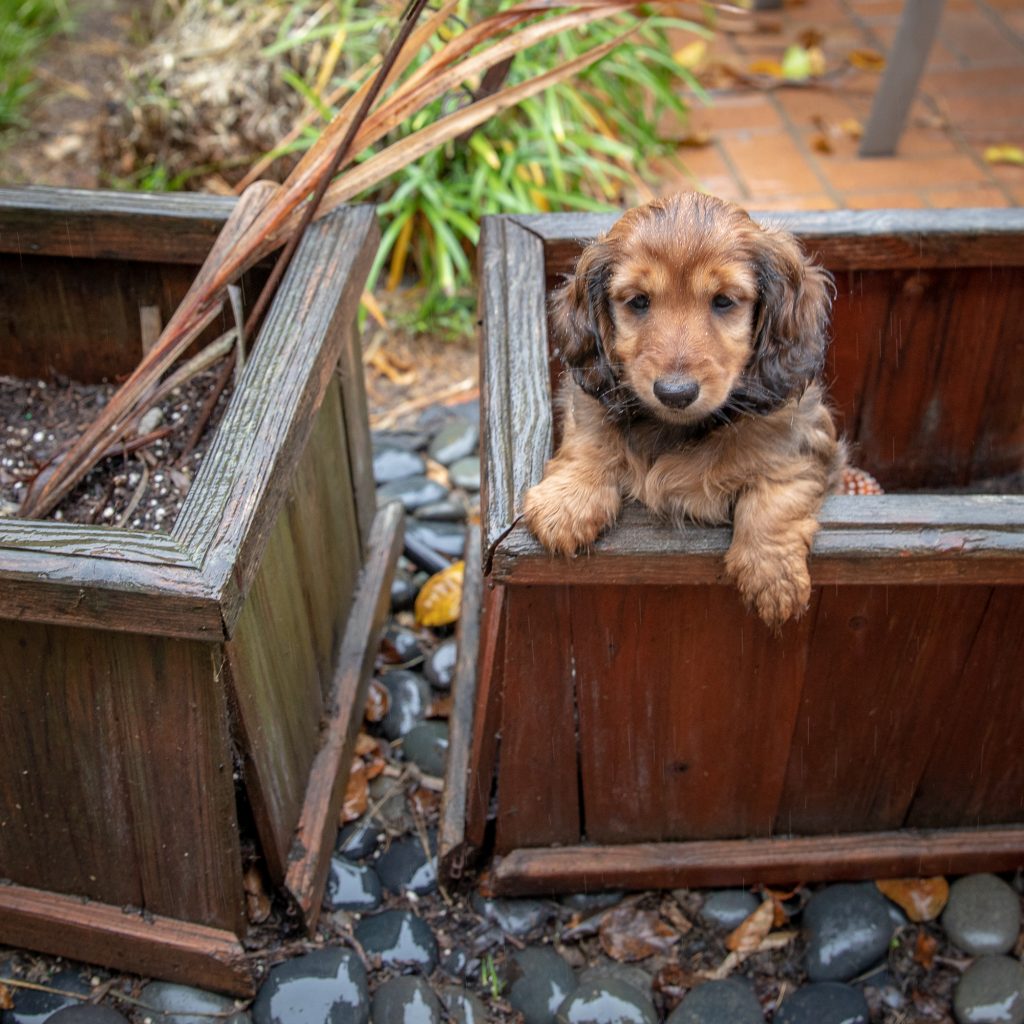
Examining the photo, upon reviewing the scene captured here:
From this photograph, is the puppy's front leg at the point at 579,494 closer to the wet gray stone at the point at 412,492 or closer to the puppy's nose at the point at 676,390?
the puppy's nose at the point at 676,390

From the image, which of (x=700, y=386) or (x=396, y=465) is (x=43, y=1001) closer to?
(x=700, y=386)

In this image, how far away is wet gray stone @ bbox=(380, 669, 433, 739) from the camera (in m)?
3.15

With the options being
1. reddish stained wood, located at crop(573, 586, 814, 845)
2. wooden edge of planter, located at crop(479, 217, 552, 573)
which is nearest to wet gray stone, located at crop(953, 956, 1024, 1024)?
reddish stained wood, located at crop(573, 586, 814, 845)

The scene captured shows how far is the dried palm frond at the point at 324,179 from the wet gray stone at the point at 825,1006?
1.97m

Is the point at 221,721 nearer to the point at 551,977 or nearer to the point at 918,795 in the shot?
the point at 551,977

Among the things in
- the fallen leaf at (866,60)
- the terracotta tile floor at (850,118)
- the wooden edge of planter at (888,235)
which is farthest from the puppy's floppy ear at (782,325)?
the fallen leaf at (866,60)

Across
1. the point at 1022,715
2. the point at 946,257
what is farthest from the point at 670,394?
the point at 946,257

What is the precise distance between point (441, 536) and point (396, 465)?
0.43 meters

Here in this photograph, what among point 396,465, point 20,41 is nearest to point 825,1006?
point 396,465

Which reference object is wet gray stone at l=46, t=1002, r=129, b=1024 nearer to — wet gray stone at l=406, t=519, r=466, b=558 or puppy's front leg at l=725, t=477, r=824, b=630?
puppy's front leg at l=725, t=477, r=824, b=630

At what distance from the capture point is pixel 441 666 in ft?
10.7

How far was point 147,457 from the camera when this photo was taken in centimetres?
275

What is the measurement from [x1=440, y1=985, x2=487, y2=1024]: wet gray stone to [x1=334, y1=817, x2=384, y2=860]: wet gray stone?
1.37 ft

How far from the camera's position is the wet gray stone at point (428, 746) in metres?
3.04
